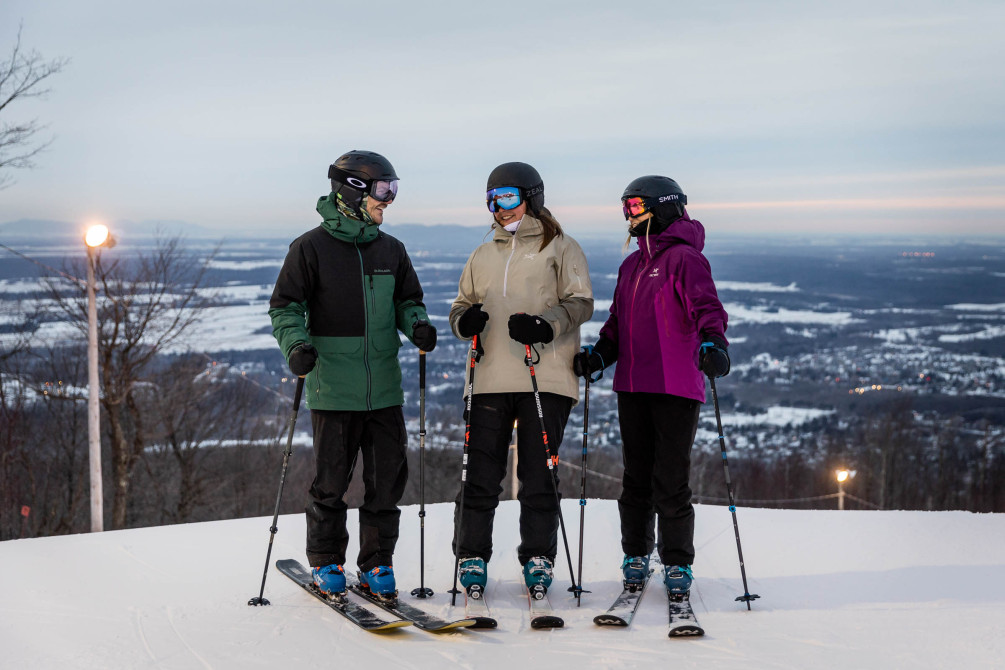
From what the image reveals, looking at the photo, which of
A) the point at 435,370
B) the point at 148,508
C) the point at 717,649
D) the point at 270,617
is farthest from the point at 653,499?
the point at 435,370

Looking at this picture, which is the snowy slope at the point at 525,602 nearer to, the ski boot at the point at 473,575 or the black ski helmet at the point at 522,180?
the ski boot at the point at 473,575

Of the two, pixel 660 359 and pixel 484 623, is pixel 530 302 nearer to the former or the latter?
pixel 660 359

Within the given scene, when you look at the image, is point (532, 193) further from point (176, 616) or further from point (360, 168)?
point (176, 616)

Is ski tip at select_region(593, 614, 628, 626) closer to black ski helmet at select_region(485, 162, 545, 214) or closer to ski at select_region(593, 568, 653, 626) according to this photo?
ski at select_region(593, 568, 653, 626)

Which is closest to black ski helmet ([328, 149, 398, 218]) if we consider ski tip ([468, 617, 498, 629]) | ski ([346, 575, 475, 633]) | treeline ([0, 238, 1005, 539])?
ski ([346, 575, 475, 633])

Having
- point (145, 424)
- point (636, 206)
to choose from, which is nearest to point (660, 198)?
point (636, 206)

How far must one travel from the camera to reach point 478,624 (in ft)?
12.5

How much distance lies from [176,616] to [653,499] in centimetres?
242

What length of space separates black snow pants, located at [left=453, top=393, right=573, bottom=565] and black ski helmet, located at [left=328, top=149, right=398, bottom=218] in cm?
115

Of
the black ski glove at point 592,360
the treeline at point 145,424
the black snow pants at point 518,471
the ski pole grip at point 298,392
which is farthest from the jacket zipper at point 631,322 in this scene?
the treeline at point 145,424

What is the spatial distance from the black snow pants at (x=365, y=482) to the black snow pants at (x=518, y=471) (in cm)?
36

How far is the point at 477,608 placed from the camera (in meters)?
4.13

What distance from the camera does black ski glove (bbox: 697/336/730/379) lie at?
3.90 m

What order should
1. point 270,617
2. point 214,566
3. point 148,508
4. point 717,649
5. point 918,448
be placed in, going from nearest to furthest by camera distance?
1. point 717,649
2. point 270,617
3. point 214,566
4. point 148,508
5. point 918,448
